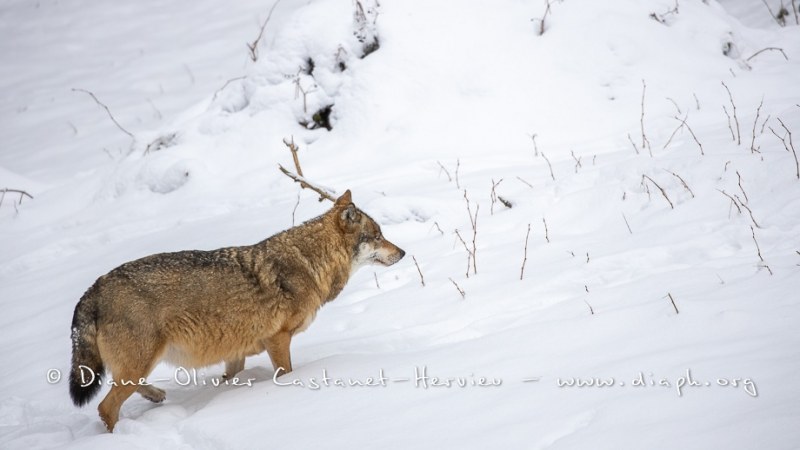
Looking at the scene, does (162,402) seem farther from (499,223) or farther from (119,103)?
(119,103)

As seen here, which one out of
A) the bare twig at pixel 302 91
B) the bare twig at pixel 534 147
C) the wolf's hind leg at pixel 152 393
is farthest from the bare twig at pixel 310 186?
the bare twig at pixel 302 91

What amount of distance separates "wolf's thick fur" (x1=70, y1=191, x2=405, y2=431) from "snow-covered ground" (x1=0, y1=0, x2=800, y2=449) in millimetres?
317

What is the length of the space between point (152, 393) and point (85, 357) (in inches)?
27.1

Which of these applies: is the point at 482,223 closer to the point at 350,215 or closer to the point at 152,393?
the point at 350,215

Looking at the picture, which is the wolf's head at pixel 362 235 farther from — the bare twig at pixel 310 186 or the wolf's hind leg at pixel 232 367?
the wolf's hind leg at pixel 232 367

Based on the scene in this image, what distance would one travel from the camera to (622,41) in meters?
9.83

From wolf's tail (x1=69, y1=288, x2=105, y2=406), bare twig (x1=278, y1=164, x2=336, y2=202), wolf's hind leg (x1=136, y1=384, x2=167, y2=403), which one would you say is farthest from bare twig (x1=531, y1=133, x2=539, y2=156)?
wolf's tail (x1=69, y1=288, x2=105, y2=406)

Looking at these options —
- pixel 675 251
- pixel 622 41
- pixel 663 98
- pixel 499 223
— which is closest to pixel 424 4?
pixel 622 41

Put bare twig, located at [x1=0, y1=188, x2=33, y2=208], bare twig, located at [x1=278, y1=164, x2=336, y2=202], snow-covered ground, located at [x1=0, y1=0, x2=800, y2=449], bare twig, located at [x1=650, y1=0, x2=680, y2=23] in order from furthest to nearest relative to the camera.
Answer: bare twig, located at [x1=0, y1=188, x2=33, y2=208] < bare twig, located at [x1=650, y1=0, x2=680, y2=23] < bare twig, located at [x1=278, y1=164, x2=336, y2=202] < snow-covered ground, located at [x1=0, y1=0, x2=800, y2=449]

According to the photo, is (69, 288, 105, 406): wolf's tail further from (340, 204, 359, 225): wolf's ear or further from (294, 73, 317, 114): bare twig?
(294, 73, 317, 114): bare twig

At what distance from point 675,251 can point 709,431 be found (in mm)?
2720

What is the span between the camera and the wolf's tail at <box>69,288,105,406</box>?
14.0 feet

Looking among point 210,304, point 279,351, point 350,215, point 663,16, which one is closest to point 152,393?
point 210,304

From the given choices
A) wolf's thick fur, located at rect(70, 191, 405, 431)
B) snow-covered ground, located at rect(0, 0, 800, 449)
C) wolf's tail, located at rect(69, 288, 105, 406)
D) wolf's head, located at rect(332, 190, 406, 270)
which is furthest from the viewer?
wolf's head, located at rect(332, 190, 406, 270)
